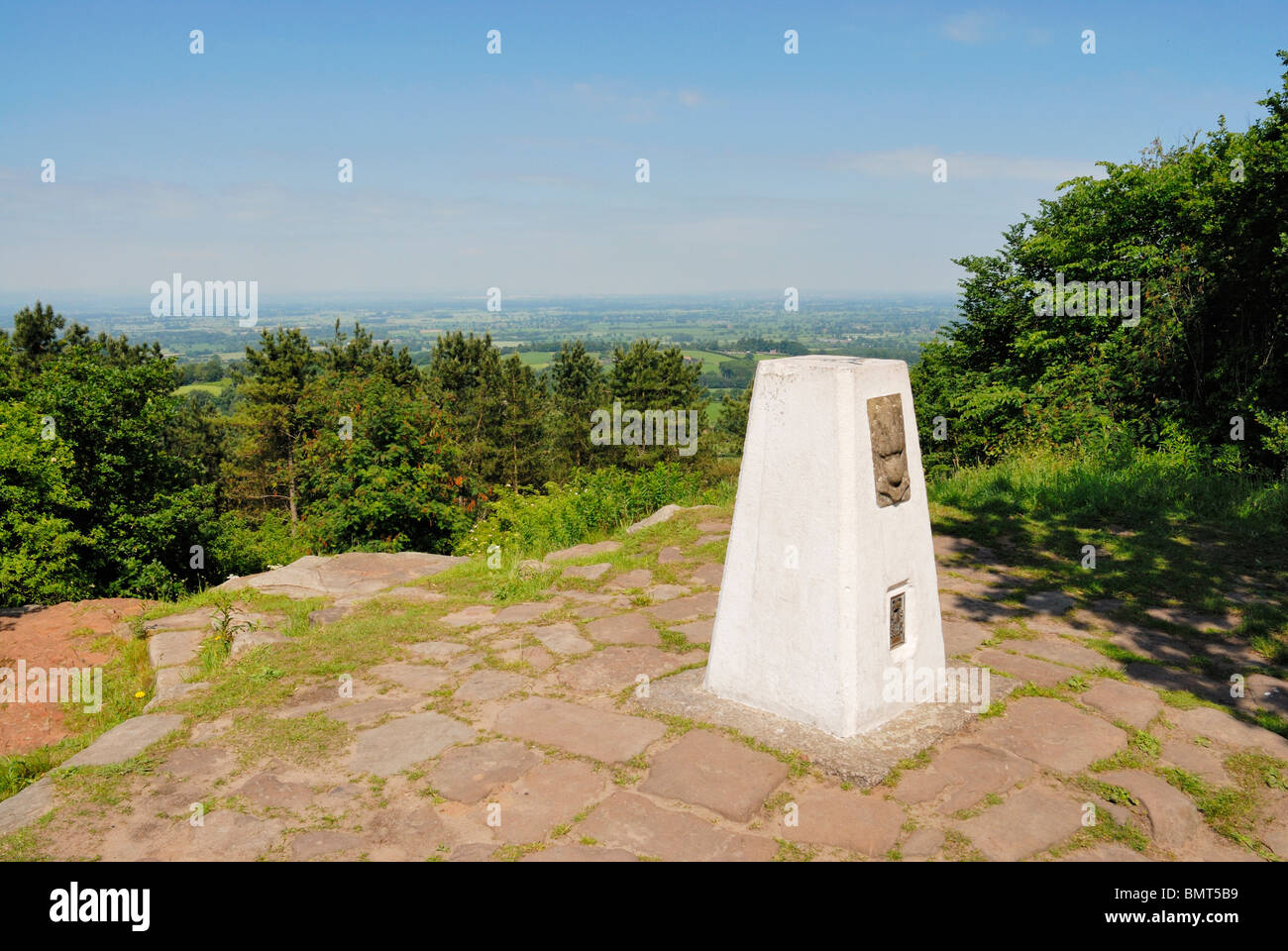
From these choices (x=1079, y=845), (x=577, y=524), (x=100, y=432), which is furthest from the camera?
(x=100, y=432)

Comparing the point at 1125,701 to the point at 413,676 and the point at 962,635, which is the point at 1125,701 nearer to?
the point at 962,635

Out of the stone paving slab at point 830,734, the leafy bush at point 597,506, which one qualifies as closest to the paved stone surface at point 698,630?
the stone paving slab at point 830,734

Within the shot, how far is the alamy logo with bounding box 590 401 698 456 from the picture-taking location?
3419cm

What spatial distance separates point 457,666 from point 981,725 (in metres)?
2.87

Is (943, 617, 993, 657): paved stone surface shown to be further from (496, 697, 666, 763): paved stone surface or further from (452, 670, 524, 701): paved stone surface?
(452, 670, 524, 701): paved stone surface

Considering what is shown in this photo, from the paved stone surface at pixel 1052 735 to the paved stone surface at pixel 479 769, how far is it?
2.12 metres

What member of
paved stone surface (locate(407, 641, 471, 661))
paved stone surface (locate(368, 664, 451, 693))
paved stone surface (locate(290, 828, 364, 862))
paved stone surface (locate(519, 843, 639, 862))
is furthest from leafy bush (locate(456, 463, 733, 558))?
paved stone surface (locate(519, 843, 639, 862))

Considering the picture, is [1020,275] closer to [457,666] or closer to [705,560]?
[705,560]

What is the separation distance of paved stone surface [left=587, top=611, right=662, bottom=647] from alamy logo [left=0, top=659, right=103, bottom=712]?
289 centimetres

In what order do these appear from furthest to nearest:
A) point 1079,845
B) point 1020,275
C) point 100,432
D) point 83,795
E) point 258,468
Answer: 1. point 258,468
2. point 1020,275
3. point 100,432
4. point 83,795
5. point 1079,845

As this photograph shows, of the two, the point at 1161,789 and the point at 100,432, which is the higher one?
the point at 100,432

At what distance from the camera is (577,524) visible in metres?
7.72
